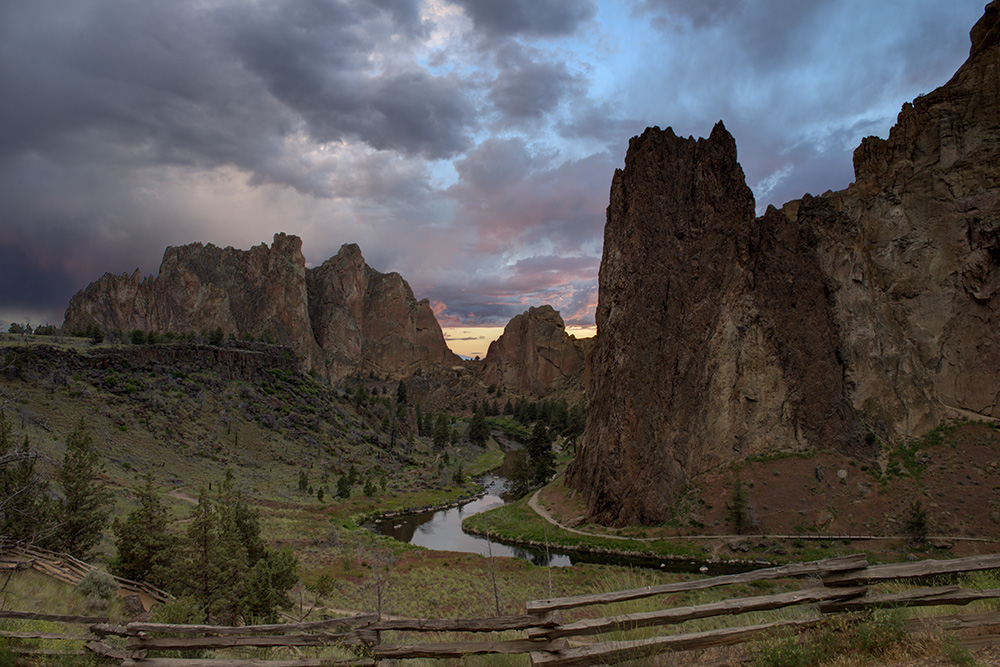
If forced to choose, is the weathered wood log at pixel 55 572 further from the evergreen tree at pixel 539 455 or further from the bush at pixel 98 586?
the evergreen tree at pixel 539 455

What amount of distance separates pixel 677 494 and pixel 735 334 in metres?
16.5

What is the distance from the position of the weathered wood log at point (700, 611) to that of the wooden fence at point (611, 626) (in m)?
0.01

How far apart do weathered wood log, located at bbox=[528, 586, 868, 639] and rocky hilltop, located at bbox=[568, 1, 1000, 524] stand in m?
40.8

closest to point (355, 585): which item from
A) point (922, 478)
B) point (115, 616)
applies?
point (115, 616)

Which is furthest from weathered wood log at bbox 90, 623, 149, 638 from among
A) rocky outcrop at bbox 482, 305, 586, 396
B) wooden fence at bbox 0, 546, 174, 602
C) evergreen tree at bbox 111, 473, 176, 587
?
rocky outcrop at bbox 482, 305, 586, 396

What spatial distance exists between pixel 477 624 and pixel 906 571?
230 inches

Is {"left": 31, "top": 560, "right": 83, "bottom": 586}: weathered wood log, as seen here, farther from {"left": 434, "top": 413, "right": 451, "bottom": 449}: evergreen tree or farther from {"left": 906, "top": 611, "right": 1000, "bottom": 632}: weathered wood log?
{"left": 434, "top": 413, "right": 451, "bottom": 449}: evergreen tree

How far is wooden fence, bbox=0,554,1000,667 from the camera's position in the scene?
252 inches

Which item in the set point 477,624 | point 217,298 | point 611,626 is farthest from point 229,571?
point 217,298

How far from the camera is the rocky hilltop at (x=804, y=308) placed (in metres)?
47.5

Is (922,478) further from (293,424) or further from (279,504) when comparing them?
(293,424)

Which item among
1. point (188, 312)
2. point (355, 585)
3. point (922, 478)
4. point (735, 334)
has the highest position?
point (188, 312)

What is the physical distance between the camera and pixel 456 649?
6.74 meters

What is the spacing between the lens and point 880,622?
647 centimetres
